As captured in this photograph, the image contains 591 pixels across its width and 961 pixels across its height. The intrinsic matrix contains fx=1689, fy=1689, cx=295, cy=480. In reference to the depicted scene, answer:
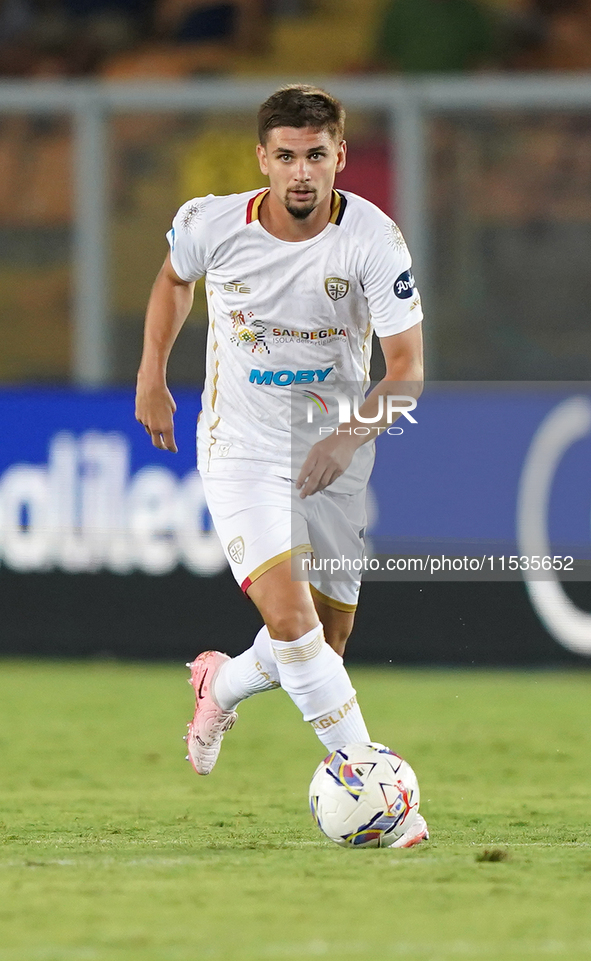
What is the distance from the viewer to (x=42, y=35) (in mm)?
14570

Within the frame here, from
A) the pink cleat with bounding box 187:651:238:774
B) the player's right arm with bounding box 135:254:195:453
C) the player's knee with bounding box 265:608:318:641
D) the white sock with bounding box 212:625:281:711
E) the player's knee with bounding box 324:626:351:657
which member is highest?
the player's right arm with bounding box 135:254:195:453

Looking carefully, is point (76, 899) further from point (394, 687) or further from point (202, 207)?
point (394, 687)

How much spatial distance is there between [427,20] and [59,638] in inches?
234

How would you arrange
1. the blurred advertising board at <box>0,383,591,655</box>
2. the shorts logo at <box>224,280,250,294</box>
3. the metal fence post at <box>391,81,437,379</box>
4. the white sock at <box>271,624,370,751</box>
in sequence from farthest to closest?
the metal fence post at <box>391,81,437,379</box> < the blurred advertising board at <box>0,383,591,655</box> < the shorts logo at <box>224,280,250,294</box> < the white sock at <box>271,624,370,751</box>

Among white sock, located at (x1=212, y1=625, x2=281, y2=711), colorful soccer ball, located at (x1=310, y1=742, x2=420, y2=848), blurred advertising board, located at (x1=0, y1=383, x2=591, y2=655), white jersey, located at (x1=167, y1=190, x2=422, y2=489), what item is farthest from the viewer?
blurred advertising board, located at (x1=0, y1=383, x2=591, y2=655)

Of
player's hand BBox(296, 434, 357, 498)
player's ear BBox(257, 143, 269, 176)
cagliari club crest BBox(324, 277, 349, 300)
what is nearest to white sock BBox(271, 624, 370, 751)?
player's hand BBox(296, 434, 357, 498)

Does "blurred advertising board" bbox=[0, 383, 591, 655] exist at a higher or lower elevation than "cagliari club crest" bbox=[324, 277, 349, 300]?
lower

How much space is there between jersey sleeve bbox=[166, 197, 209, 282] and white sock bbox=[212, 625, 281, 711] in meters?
1.20

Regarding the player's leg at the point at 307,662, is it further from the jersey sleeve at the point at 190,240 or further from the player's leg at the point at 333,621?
the jersey sleeve at the point at 190,240

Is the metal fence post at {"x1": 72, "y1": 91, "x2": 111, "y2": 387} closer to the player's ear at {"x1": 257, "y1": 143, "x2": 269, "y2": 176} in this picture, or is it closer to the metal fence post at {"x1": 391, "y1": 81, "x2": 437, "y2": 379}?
the metal fence post at {"x1": 391, "y1": 81, "x2": 437, "y2": 379}

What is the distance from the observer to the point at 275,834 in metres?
5.23

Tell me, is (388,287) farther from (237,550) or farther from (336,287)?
(237,550)

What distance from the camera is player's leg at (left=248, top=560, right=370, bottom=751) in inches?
196

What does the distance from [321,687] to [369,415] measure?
0.81m
